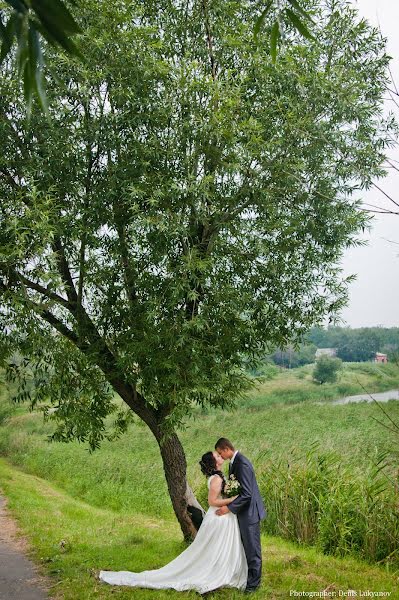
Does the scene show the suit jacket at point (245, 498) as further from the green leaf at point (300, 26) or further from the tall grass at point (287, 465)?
the green leaf at point (300, 26)

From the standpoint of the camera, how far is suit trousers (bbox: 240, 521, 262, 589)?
8.23m

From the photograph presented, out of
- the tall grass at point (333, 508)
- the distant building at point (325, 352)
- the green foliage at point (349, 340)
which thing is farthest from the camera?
the distant building at point (325, 352)

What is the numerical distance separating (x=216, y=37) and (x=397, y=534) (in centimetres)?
804

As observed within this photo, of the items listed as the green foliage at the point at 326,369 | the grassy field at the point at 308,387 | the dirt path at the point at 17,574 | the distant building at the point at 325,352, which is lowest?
the dirt path at the point at 17,574

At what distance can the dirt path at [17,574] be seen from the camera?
→ 8.99 metres

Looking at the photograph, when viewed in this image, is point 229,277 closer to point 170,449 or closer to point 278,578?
point 170,449

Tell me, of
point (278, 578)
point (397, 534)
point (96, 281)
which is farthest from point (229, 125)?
point (397, 534)

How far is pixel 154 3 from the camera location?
10875 millimetres

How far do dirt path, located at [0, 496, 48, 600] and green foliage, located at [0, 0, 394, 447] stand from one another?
7.04 feet

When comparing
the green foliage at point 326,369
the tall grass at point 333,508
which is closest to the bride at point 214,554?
the tall grass at point 333,508

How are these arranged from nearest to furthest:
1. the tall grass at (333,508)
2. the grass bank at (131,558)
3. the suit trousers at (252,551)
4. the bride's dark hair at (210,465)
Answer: the suit trousers at (252,551)
the bride's dark hair at (210,465)
the grass bank at (131,558)
the tall grass at (333,508)

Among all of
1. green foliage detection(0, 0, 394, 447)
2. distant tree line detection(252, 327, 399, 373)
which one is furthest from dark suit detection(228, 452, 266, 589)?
distant tree line detection(252, 327, 399, 373)

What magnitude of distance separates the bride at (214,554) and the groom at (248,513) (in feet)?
0.25

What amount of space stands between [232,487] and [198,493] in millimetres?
7287
